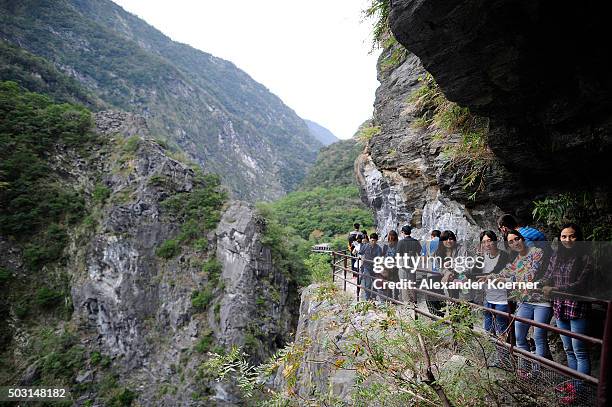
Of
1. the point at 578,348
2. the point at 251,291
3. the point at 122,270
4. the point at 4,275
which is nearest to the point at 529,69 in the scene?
the point at 578,348

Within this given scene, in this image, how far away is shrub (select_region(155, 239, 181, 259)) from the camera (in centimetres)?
2705

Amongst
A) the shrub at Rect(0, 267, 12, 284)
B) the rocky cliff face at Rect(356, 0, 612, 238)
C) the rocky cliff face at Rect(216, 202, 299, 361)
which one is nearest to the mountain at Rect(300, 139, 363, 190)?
the rocky cliff face at Rect(216, 202, 299, 361)

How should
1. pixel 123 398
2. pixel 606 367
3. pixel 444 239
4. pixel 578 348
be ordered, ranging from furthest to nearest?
pixel 123 398, pixel 444 239, pixel 578 348, pixel 606 367

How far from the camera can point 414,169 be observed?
7781mm

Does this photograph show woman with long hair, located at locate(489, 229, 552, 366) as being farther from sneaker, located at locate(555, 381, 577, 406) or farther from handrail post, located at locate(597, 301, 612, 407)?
handrail post, located at locate(597, 301, 612, 407)

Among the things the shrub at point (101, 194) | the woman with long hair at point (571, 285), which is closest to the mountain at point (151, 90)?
the shrub at point (101, 194)

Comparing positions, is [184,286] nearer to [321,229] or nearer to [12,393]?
[12,393]

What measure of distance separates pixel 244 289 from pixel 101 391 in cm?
1207

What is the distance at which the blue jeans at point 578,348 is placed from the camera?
2859 millimetres

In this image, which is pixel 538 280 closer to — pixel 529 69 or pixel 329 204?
pixel 529 69

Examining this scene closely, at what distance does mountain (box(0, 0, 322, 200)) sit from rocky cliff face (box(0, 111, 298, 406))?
46.6 meters

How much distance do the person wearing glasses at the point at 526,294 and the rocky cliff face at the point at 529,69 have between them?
148cm

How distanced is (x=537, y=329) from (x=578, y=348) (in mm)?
414

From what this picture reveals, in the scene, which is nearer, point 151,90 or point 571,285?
point 571,285
